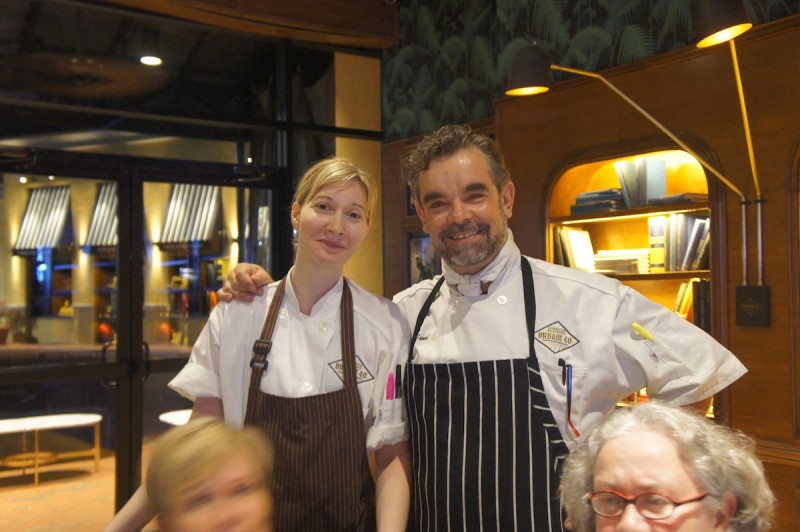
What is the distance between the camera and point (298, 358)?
177 cm

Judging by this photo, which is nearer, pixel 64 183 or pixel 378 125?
pixel 64 183

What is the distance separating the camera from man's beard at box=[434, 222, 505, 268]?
184 centimetres

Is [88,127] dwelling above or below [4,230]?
above

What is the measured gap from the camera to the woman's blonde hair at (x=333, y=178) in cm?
179

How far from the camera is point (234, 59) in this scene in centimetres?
564

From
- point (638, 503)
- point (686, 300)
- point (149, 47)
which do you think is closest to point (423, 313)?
point (638, 503)

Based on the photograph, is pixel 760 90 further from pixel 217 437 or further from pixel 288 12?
pixel 288 12

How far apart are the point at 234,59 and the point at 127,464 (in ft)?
10.0

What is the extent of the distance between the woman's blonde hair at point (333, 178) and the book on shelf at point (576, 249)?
2.60m

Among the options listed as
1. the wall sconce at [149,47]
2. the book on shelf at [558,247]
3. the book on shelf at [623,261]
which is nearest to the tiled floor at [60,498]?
the wall sconce at [149,47]


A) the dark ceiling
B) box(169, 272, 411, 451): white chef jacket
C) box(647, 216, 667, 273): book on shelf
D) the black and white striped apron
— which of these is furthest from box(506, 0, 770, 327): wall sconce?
the dark ceiling

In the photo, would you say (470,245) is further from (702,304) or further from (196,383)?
(702,304)

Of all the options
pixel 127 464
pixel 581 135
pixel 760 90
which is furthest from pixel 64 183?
pixel 760 90

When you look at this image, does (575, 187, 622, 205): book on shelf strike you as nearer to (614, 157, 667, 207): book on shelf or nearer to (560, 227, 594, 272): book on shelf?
(614, 157, 667, 207): book on shelf
